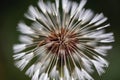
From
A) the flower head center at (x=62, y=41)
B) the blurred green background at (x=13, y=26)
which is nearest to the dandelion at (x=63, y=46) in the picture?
the flower head center at (x=62, y=41)

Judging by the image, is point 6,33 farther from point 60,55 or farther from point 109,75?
point 60,55

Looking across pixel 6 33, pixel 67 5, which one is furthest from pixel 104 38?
pixel 6 33

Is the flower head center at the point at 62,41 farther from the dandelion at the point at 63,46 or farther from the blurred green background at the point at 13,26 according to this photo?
the blurred green background at the point at 13,26

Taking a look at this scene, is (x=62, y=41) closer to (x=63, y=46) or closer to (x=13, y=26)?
(x=63, y=46)

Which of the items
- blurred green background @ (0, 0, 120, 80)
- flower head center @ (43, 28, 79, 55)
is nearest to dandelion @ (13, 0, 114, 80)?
flower head center @ (43, 28, 79, 55)

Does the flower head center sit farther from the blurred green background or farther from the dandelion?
the blurred green background

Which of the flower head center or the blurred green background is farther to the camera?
the blurred green background
